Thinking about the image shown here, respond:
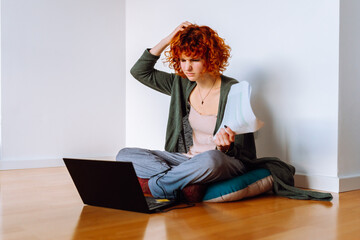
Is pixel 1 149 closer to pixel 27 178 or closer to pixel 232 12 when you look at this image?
pixel 27 178

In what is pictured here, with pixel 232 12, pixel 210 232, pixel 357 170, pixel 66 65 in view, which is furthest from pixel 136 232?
pixel 66 65

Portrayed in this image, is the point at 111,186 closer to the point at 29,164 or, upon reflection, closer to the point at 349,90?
the point at 349,90

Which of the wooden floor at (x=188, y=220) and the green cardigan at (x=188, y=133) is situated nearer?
the wooden floor at (x=188, y=220)

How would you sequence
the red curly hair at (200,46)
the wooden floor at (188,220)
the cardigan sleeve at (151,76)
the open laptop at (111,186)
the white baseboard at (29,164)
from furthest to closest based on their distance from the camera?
1. the white baseboard at (29,164)
2. the cardigan sleeve at (151,76)
3. the red curly hair at (200,46)
4. the open laptop at (111,186)
5. the wooden floor at (188,220)

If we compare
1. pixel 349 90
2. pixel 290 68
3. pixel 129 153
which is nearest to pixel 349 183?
pixel 349 90

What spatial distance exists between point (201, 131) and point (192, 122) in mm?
71

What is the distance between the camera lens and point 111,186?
153 centimetres

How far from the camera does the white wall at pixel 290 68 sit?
2076 millimetres

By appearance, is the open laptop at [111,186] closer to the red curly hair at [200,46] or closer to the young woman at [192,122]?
the young woman at [192,122]

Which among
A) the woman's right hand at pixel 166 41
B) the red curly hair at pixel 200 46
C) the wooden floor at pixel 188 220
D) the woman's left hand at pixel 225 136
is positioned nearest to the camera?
the wooden floor at pixel 188 220

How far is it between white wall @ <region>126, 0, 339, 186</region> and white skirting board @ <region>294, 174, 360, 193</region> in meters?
0.03

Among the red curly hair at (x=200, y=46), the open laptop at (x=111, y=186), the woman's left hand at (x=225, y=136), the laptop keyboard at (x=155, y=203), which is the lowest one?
the laptop keyboard at (x=155, y=203)

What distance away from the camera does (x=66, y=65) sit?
3.41 meters

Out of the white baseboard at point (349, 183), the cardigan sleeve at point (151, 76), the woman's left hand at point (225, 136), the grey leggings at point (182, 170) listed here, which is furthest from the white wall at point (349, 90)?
the cardigan sleeve at point (151, 76)
